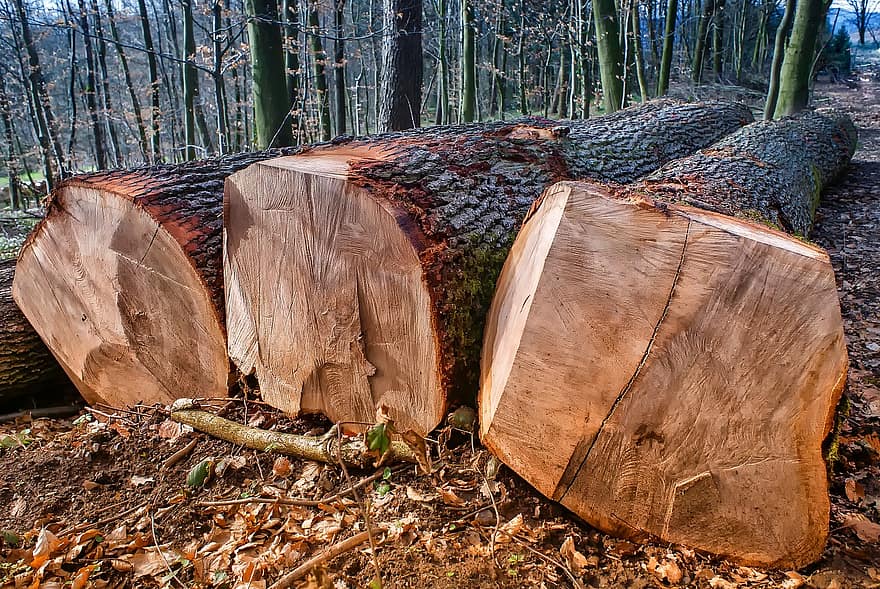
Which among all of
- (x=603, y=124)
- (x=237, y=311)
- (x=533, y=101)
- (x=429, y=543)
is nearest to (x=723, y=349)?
(x=429, y=543)

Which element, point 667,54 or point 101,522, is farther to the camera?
point 667,54

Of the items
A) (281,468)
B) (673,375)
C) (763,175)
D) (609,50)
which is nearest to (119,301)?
(281,468)

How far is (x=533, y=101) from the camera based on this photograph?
20484mm

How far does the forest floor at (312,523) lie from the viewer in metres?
1.48

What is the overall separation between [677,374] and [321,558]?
108cm

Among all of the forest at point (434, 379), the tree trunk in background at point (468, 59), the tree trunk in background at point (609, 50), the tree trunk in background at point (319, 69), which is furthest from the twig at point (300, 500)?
the tree trunk in background at point (468, 59)

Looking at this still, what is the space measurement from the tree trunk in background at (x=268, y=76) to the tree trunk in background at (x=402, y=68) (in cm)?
154

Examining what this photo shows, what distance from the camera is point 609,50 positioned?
7.99 metres

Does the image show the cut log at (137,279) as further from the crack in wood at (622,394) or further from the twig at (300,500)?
the crack in wood at (622,394)

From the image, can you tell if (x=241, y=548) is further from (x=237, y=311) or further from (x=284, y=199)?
(x=284, y=199)

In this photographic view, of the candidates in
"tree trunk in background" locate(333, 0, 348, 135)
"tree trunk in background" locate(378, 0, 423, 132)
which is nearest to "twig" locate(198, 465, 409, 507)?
"tree trunk in background" locate(378, 0, 423, 132)

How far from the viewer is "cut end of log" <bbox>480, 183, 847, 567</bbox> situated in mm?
1332

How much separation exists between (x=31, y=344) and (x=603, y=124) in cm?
387

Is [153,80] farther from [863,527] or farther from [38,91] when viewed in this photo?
[863,527]
